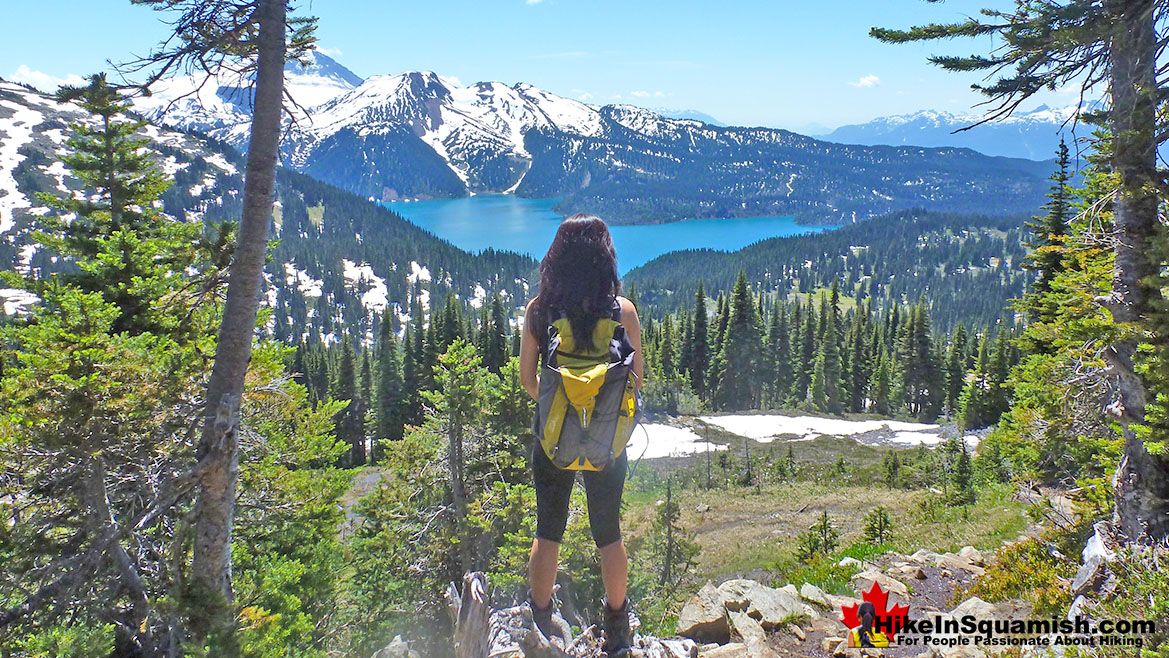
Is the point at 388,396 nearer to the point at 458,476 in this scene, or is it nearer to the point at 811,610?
the point at 458,476

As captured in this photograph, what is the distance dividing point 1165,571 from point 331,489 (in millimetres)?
13272

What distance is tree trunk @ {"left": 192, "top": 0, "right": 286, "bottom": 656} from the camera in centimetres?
457

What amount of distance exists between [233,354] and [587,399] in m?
3.12

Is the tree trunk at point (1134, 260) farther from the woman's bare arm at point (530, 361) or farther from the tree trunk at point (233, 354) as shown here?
the tree trunk at point (233, 354)

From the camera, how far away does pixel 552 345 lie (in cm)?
368

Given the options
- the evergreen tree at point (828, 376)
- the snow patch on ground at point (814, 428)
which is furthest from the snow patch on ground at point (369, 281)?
the snow patch on ground at point (814, 428)

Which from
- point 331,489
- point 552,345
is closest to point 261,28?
point 552,345

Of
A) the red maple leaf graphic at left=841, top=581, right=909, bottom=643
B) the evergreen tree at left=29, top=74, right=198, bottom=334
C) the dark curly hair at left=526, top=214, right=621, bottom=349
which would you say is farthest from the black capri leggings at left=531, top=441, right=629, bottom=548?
the evergreen tree at left=29, top=74, right=198, bottom=334

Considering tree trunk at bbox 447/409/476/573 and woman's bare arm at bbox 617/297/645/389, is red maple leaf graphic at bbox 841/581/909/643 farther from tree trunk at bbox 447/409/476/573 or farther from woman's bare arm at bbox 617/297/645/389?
tree trunk at bbox 447/409/476/573

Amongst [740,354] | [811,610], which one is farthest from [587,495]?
[740,354]

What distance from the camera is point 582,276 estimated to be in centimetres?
371

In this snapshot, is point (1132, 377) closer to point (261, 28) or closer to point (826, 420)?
point (261, 28)

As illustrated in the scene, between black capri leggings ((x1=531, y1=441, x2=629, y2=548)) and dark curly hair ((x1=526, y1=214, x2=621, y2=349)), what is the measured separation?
3.02 ft

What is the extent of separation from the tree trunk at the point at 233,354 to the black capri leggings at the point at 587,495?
2.58 meters
